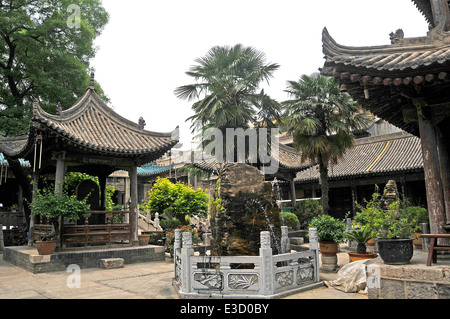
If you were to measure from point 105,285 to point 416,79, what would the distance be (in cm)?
718

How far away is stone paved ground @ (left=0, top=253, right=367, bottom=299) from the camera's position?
6.23 meters

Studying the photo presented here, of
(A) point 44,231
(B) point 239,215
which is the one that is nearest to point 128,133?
(A) point 44,231

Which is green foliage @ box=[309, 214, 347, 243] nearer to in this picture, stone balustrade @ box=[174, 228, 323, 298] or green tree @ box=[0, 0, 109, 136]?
stone balustrade @ box=[174, 228, 323, 298]

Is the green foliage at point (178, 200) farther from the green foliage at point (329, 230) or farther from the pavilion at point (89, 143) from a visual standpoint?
the green foliage at point (329, 230)

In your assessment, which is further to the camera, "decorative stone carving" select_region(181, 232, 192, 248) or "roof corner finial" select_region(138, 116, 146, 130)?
"roof corner finial" select_region(138, 116, 146, 130)

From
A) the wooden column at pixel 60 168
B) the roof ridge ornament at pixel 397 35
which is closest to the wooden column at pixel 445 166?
the roof ridge ornament at pixel 397 35

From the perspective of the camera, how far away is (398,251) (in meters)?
5.18

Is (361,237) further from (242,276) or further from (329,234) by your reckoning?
(242,276)

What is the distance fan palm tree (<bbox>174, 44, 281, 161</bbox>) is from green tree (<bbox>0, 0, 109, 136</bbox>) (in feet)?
21.1

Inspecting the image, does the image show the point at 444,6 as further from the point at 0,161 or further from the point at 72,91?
the point at 0,161

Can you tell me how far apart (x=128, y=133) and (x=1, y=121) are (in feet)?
26.3

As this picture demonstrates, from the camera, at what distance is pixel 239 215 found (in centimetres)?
691

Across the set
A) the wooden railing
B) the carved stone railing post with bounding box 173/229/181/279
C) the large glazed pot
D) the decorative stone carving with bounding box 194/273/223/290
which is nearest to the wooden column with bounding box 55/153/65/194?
Result: the wooden railing

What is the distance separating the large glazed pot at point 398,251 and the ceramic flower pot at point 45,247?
28.1ft
